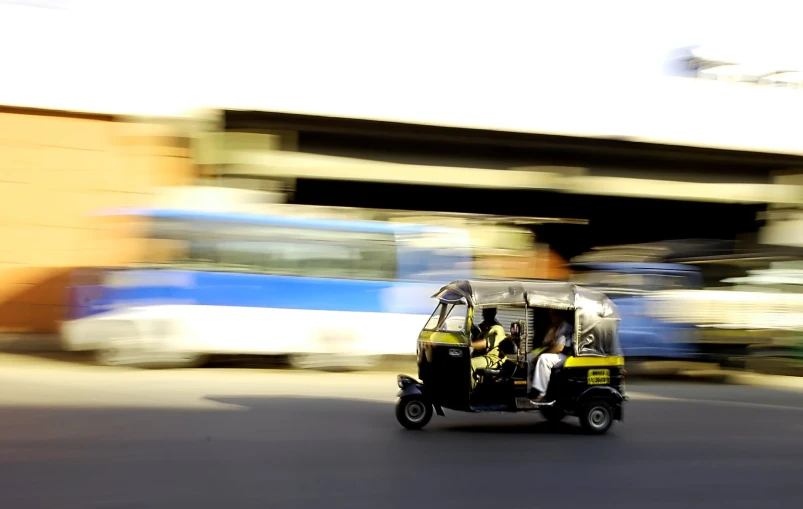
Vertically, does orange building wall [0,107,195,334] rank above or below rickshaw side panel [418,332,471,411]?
above

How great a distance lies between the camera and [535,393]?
9.28 metres

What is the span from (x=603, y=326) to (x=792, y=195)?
19.7 m

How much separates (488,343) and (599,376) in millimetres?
1220

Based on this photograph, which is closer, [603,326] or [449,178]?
[603,326]

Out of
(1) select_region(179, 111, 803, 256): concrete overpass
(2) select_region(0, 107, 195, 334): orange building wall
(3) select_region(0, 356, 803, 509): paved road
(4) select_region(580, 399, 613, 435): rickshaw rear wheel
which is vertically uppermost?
(1) select_region(179, 111, 803, 256): concrete overpass

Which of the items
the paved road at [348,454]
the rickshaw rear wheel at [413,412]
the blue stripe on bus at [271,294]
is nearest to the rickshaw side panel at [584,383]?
the paved road at [348,454]

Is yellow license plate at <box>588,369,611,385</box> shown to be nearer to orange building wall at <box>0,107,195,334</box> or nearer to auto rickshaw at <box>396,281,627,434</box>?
auto rickshaw at <box>396,281,627,434</box>

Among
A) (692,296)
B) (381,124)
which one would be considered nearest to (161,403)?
(692,296)

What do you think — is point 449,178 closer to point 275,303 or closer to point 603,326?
point 275,303

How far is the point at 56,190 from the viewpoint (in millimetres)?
19562

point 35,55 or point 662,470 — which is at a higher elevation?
point 35,55

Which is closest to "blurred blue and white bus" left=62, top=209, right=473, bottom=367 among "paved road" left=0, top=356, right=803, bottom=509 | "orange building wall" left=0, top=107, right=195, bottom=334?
"paved road" left=0, top=356, right=803, bottom=509

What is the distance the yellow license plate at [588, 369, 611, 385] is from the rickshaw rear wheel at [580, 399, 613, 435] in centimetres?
19

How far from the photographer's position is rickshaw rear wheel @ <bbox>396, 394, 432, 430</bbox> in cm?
926
